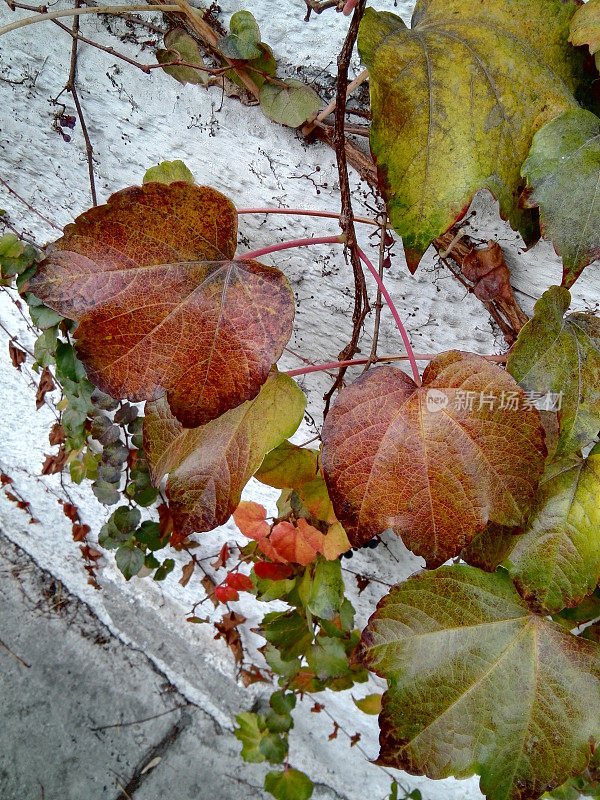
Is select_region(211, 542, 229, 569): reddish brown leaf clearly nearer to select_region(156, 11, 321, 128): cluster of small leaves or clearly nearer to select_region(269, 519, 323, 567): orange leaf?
select_region(269, 519, 323, 567): orange leaf

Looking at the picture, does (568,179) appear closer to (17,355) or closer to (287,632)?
(287,632)

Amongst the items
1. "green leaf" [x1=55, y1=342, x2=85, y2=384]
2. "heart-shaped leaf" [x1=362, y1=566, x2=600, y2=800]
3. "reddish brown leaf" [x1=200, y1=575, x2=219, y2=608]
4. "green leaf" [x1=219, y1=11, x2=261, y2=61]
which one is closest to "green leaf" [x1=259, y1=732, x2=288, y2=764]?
"reddish brown leaf" [x1=200, y1=575, x2=219, y2=608]

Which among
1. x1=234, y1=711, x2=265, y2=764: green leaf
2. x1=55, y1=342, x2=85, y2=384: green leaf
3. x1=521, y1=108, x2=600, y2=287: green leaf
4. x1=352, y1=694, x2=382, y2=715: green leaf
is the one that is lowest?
x1=234, y1=711, x2=265, y2=764: green leaf

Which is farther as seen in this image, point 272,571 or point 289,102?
point 272,571

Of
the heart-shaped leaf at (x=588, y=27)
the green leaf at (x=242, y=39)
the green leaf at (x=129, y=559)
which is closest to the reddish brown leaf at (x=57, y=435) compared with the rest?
the green leaf at (x=129, y=559)

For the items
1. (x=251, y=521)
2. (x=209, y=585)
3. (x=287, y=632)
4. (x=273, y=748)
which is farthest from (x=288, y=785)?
(x=251, y=521)

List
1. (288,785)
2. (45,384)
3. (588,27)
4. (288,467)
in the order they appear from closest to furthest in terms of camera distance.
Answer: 1. (588,27)
2. (288,467)
3. (45,384)
4. (288,785)
